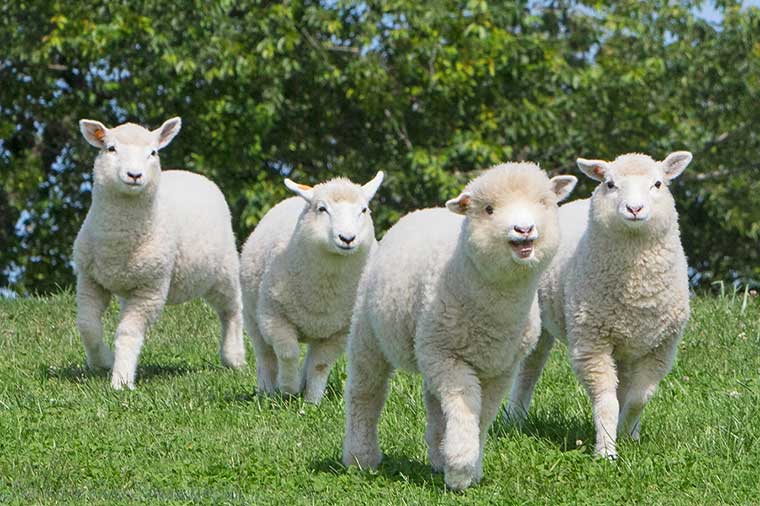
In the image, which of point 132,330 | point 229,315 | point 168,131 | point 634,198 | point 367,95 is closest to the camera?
point 634,198

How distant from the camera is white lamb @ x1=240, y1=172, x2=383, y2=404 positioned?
8297 mm

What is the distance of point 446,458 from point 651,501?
3.04ft

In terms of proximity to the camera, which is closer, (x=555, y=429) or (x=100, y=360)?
(x=555, y=429)

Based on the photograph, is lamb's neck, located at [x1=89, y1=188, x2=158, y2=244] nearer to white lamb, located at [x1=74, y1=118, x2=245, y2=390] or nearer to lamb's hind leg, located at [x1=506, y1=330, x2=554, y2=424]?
white lamb, located at [x1=74, y1=118, x2=245, y2=390]

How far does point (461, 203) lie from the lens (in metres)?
6.14

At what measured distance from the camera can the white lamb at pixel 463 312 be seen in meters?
5.99

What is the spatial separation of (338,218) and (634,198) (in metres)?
1.89

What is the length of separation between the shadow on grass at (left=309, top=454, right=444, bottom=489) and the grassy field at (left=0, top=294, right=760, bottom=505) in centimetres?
1

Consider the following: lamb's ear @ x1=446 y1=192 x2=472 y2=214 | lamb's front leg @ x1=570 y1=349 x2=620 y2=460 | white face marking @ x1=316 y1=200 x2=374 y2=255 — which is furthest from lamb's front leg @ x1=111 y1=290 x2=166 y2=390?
lamb's ear @ x1=446 y1=192 x2=472 y2=214

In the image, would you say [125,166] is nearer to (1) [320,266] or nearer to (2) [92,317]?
(2) [92,317]

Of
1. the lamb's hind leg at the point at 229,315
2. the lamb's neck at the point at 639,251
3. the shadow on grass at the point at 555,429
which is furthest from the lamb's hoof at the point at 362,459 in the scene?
the lamb's hind leg at the point at 229,315

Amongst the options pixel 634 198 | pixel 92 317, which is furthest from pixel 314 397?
pixel 634 198

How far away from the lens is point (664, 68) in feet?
57.7

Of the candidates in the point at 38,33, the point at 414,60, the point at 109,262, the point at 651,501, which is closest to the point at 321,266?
the point at 109,262
